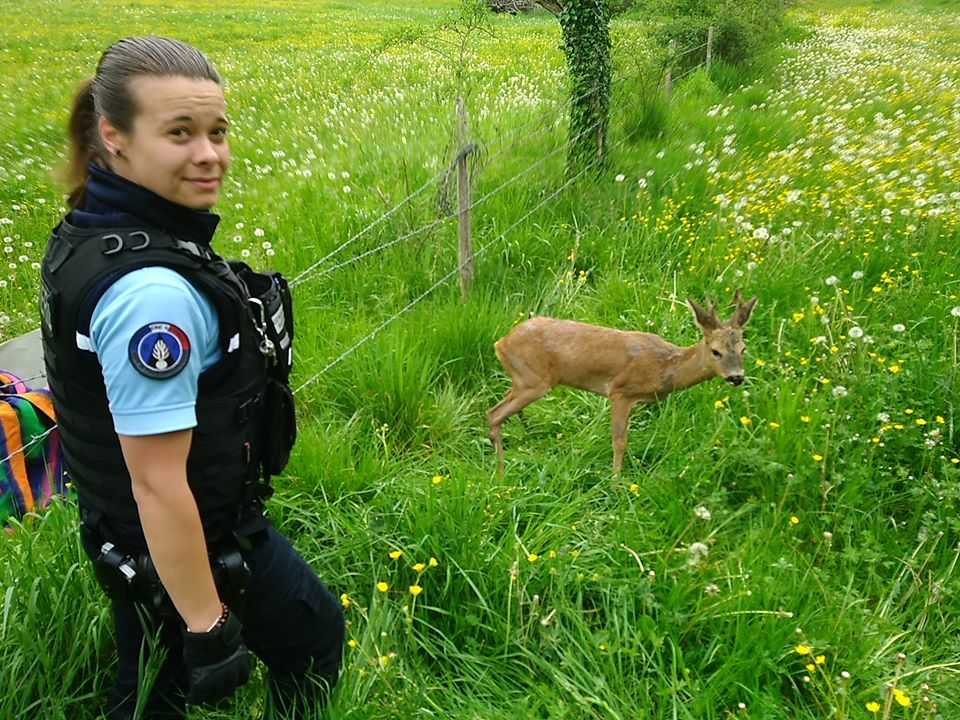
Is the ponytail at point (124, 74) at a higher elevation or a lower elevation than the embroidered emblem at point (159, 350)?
higher

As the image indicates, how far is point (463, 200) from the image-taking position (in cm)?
526

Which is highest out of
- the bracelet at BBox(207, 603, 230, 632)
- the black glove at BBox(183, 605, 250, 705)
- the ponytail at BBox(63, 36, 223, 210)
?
the ponytail at BBox(63, 36, 223, 210)

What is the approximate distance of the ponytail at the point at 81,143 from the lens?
5.52 ft

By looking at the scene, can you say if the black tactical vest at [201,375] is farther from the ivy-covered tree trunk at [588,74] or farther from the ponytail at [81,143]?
the ivy-covered tree trunk at [588,74]

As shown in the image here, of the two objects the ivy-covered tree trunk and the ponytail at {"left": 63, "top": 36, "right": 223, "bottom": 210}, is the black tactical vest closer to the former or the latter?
the ponytail at {"left": 63, "top": 36, "right": 223, "bottom": 210}

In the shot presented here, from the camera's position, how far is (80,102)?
1.71 meters

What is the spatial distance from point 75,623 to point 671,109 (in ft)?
27.8

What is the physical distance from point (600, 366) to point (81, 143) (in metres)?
2.96

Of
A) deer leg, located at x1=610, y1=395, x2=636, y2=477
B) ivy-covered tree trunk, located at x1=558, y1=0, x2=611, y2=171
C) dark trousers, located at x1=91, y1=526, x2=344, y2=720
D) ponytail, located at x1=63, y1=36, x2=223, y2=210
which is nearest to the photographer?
ponytail, located at x1=63, y1=36, x2=223, y2=210

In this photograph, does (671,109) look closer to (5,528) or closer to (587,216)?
(587,216)

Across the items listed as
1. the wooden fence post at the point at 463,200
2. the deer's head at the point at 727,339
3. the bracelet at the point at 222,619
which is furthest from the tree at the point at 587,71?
the bracelet at the point at 222,619

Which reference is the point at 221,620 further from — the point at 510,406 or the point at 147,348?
the point at 510,406

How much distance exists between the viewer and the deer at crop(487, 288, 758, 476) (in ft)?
13.3

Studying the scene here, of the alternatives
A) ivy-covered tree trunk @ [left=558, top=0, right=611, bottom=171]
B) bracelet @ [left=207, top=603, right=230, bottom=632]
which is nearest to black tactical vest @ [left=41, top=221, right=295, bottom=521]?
bracelet @ [left=207, top=603, right=230, bottom=632]
